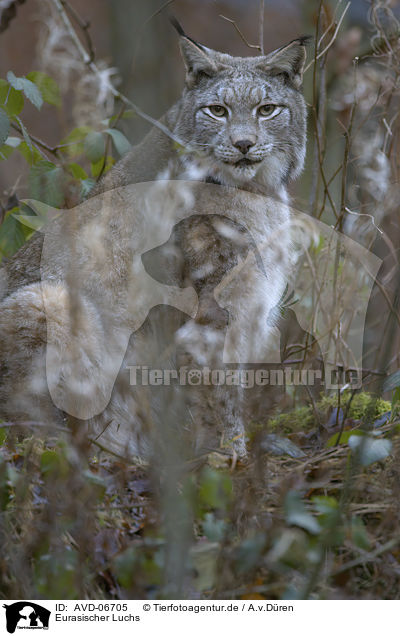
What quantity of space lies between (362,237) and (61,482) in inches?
112

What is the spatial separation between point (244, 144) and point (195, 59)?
0.64m

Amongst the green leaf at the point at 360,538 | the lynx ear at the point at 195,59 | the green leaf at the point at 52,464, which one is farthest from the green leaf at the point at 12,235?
the green leaf at the point at 360,538

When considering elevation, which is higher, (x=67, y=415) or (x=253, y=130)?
(x=253, y=130)

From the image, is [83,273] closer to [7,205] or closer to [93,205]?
[93,205]

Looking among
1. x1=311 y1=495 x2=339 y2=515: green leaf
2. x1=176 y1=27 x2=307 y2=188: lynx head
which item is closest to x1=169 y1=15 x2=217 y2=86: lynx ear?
x1=176 y1=27 x2=307 y2=188: lynx head

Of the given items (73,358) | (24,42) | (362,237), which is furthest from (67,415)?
(24,42)

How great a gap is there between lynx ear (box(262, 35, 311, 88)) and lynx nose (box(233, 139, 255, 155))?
52 centimetres

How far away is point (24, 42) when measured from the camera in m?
12.4

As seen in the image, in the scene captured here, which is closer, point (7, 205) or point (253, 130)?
point (253, 130)

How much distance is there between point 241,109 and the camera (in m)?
4.06

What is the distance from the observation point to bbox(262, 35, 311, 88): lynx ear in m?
3.98

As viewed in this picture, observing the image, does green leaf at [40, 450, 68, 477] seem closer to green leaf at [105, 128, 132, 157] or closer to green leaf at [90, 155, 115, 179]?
green leaf at [105, 128, 132, 157]
